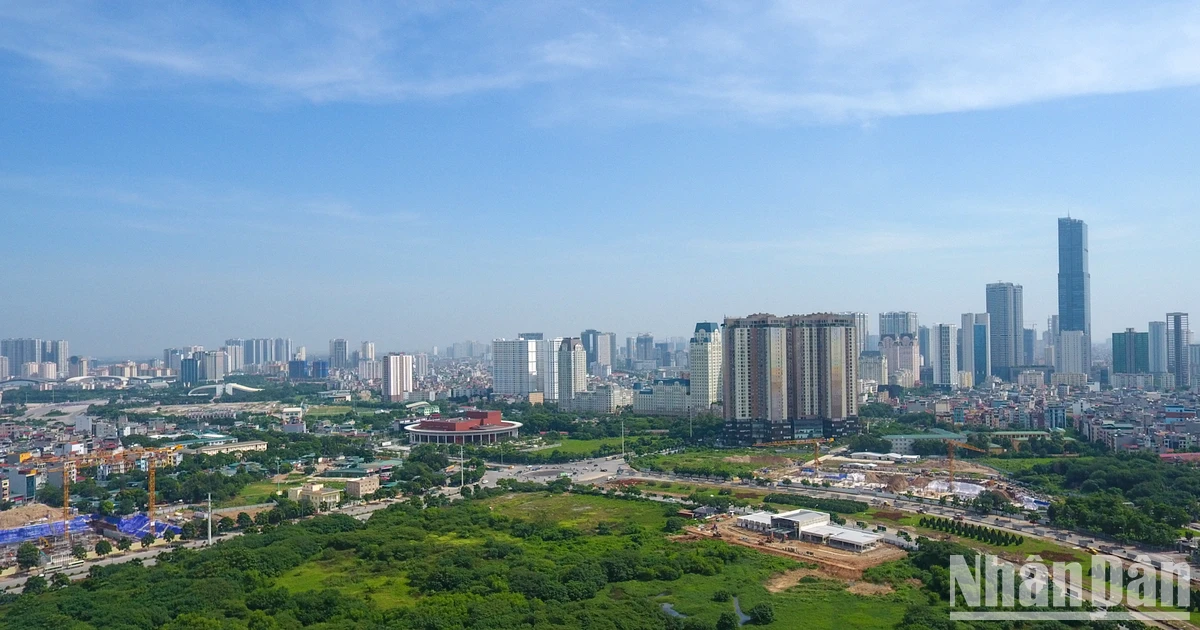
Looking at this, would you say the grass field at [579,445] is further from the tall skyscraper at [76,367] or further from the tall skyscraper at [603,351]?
the tall skyscraper at [76,367]

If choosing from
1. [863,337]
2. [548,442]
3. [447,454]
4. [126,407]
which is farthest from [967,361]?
[126,407]

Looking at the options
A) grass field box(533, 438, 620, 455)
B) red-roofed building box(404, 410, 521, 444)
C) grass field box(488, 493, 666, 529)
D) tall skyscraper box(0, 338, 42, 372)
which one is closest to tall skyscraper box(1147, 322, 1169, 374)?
grass field box(533, 438, 620, 455)

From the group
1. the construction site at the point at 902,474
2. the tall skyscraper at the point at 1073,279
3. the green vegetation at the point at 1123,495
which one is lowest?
the construction site at the point at 902,474

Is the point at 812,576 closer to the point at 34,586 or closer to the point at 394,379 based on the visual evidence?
the point at 34,586

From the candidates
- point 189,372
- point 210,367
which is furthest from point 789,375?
point 210,367

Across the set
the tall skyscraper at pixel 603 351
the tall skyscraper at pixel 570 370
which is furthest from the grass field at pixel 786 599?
the tall skyscraper at pixel 603 351

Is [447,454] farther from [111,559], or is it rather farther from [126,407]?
[126,407]

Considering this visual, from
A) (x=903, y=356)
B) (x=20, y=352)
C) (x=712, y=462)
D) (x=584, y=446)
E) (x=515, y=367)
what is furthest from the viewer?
(x=20, y=352)
